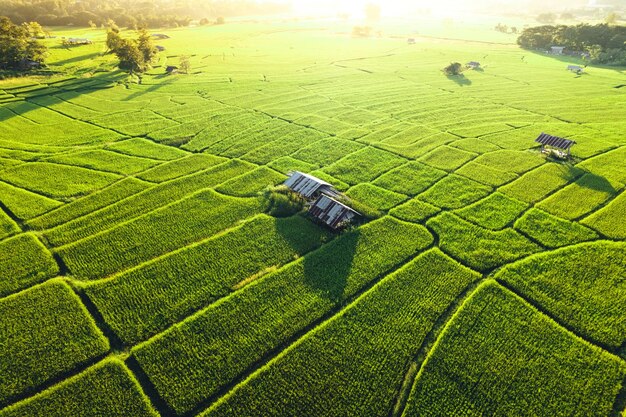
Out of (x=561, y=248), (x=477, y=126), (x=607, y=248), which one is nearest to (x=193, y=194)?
(x=561, y=248)

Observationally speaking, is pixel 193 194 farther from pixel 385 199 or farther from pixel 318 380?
pixel 318 380

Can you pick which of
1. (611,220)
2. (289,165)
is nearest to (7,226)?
(289,165)

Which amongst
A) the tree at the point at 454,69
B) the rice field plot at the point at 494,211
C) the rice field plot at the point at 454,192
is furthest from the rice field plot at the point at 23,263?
the tree at the point at 454,69

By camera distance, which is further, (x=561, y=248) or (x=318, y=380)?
(x=561, y=248)

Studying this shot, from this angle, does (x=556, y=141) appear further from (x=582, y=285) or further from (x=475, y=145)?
(x=582, y=285)

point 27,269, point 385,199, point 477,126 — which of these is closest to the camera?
point 27,269

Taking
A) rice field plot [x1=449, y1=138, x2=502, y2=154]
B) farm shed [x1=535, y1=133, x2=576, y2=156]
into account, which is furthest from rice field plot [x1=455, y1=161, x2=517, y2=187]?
farm shed [x1=535, y1=133, x2=576, y2=156]
